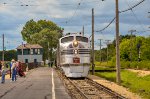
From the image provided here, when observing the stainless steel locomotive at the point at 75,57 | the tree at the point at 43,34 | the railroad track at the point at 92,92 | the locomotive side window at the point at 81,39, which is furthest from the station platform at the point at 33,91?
the tree at the point at 43,34

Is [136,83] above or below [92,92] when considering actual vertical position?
above

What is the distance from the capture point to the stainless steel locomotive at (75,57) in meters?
37.7

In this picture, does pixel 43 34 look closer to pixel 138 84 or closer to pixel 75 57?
pixel 75 57

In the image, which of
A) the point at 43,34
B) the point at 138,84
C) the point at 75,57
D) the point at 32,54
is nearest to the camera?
the point at 138,84

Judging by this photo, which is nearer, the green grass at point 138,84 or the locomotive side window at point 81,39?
the green grass at point 138,84

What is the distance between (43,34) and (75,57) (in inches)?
4426

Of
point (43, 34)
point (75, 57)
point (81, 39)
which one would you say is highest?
point (43, 34)

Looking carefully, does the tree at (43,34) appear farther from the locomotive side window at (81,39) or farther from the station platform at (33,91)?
the station platform at (33,91)

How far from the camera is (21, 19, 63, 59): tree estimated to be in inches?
5876

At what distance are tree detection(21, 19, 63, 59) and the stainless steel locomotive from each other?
345 ft

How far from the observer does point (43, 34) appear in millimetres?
149750

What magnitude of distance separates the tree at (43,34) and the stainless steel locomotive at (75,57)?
345ft

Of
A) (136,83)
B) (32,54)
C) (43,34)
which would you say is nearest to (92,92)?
(136,83)

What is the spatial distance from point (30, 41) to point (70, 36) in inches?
4680
